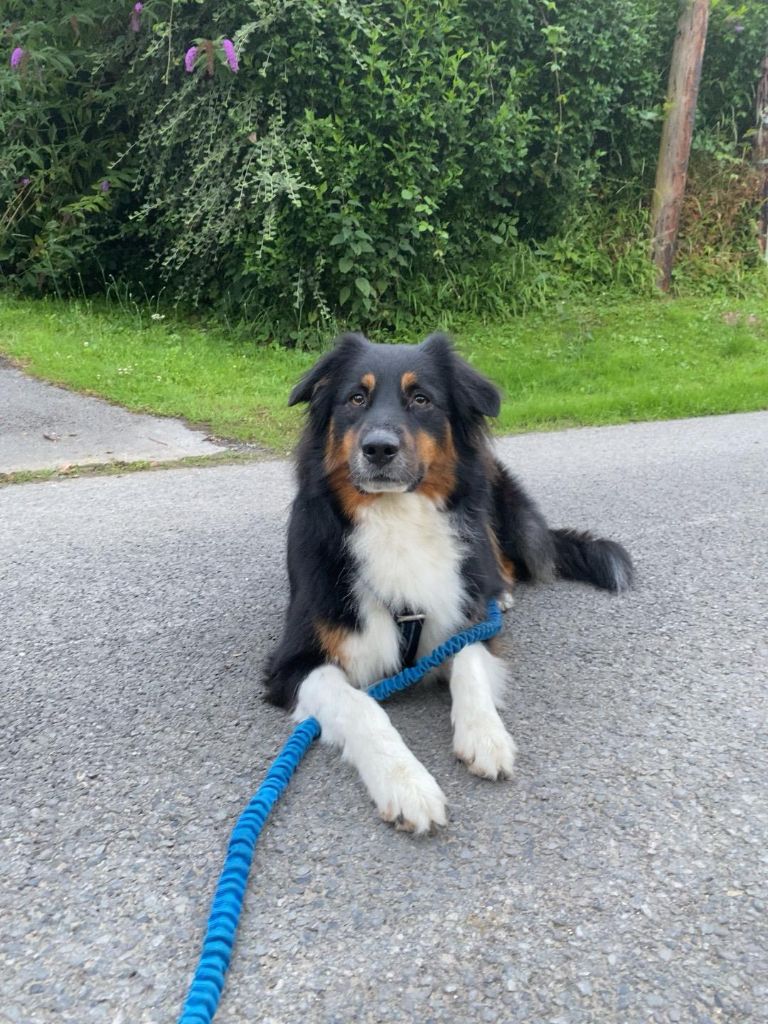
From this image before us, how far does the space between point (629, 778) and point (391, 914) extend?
83 centimetres

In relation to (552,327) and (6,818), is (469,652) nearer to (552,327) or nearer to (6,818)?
(6,818)

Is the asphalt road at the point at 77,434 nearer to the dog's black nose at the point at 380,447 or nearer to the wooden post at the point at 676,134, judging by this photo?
the dog's black nose at the point at 380,447

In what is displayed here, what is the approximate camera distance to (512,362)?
8820 millimetres

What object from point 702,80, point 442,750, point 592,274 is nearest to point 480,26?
point 592,274

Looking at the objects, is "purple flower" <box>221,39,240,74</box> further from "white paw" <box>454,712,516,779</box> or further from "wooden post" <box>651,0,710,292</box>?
"white paw" <box>454,712,516,779</box>

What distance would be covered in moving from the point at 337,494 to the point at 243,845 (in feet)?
4.25

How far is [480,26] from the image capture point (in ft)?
31.4

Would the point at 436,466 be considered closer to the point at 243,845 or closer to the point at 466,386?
the point at 466,386

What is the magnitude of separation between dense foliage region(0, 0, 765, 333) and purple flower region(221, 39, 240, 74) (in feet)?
0.07

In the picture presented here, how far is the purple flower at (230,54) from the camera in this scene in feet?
26.2

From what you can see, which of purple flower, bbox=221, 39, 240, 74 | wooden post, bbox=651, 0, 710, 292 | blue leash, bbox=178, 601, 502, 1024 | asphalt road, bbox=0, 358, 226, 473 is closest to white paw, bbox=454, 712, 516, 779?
blue leash, bbox=178, 601, 502, 1024

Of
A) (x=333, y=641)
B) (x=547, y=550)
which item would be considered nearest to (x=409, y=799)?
(x=333, y=641)

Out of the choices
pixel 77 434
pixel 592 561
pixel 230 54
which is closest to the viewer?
pixel 592 561

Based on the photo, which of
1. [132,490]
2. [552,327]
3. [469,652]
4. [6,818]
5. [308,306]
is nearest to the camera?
[6,818]
